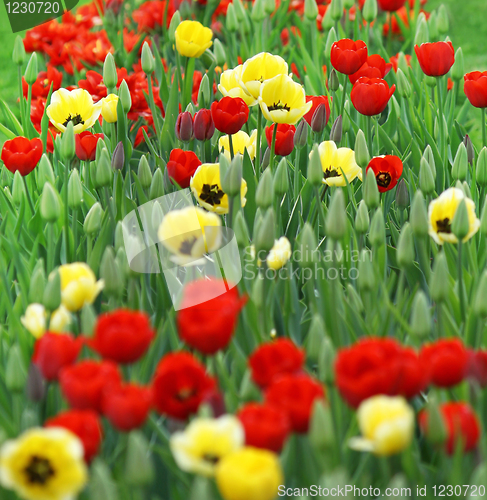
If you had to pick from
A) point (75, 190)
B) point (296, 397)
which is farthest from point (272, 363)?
point (75, 190)

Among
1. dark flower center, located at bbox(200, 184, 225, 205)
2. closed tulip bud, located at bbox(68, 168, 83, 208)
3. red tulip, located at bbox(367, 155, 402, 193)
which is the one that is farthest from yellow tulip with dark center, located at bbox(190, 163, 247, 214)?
red tulip, located at bbox(367, 155, 402, 193)

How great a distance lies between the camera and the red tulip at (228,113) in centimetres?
154

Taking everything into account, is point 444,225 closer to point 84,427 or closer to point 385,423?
point 385,423

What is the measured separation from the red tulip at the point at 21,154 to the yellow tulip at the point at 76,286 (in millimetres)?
640

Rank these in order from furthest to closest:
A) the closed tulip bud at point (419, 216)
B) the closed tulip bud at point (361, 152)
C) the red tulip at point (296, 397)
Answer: the closed tulip bud at point (361, 152) → the closed tulip bud at point (419, 216) → the red tulip at point (296, 397)

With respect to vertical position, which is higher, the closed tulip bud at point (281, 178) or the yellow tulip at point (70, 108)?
the yellow tulip at point (70, 108)

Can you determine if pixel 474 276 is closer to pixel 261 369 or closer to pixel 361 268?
pixel 361 268

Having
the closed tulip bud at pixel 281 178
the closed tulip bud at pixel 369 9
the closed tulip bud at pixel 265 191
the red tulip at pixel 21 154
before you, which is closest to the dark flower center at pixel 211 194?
the closed tulip bud at pixel 281 178

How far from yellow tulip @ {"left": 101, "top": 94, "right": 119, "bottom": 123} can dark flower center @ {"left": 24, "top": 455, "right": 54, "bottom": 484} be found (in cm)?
129

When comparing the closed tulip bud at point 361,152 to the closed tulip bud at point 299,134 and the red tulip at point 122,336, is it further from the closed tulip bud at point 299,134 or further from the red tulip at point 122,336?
the red tulip at point 122,336

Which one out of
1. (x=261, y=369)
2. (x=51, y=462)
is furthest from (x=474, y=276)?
(x=51, y=462)

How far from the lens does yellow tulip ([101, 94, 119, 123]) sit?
1780 mm

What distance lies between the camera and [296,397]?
2.39ft

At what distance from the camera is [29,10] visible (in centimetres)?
297
